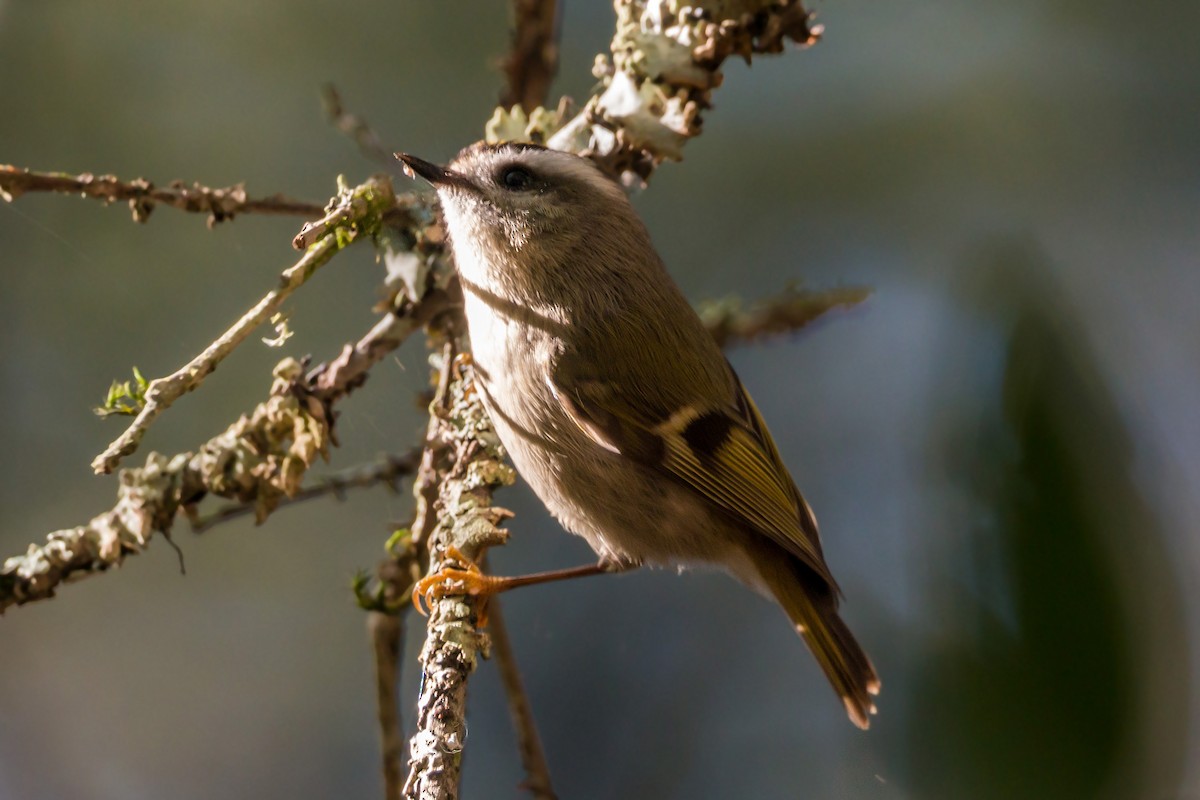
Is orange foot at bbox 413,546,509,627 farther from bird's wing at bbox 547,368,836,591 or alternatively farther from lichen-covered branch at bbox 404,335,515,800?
bird's wing at bbox 547,368,836,591

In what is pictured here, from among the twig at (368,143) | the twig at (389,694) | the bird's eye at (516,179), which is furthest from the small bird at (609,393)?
the twig at (389,694)

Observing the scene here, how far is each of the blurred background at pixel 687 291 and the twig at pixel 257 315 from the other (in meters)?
0.37

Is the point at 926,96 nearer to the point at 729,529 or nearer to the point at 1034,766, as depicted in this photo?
the point at 729,529

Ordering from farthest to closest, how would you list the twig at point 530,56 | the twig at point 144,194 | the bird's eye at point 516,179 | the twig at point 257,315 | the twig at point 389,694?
the twig at point 530,56 → the bird's eye at point 516,179 → the twig at point 389,694 → the twig at point 144,194 → the twig at point 257,315

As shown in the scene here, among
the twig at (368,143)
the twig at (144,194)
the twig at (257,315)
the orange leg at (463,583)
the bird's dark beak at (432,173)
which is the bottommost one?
the orange leg at (463,583)

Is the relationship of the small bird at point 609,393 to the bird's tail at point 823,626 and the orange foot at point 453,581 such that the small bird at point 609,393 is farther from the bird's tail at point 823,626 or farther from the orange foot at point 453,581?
the orange foot at point 453,581

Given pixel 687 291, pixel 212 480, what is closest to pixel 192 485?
pixel 212 480

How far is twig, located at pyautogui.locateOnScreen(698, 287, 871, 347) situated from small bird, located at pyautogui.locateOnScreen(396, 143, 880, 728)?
0.76 ft

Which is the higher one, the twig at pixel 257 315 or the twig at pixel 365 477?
the twig at pixel 365 477

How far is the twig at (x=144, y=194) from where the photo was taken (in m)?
0.83

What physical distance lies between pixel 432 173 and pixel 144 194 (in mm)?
311

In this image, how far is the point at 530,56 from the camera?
1.37 metres

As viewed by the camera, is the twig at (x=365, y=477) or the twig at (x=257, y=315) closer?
the twig at (x=257, y=315)

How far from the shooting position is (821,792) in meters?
1.40
